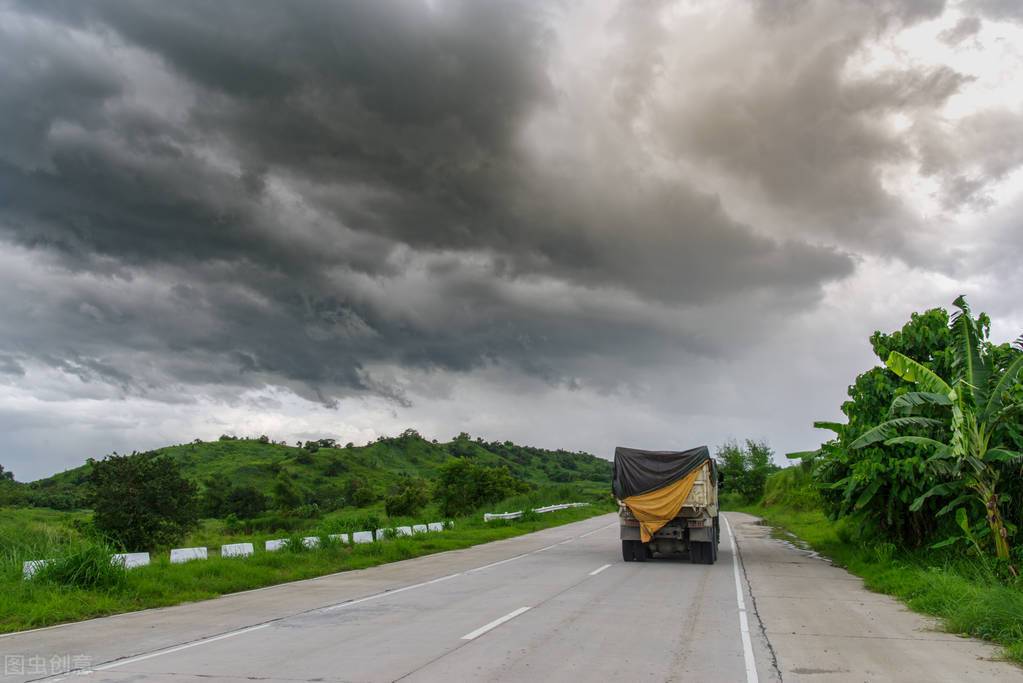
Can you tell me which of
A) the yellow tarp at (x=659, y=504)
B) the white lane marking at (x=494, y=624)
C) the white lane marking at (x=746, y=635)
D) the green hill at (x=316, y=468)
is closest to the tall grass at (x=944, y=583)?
the white lane marking at (x=746, y=635)

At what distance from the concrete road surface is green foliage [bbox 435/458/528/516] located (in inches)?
2145

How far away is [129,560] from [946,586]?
623 inches

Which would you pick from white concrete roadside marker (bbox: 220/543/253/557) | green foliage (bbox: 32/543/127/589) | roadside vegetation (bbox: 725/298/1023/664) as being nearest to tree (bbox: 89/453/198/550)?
white concrete roadside marker (bbox: 220/543/253/557)

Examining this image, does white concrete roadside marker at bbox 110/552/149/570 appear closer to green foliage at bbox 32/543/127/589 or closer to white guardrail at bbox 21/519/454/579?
white guardrail at bbox 21/519/454/579

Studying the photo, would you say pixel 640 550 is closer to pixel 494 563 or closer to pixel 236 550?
pixel 494 563

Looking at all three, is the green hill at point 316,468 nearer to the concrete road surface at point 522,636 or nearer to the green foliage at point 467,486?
the green foliage at point 467,486

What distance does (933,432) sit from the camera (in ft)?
54.4

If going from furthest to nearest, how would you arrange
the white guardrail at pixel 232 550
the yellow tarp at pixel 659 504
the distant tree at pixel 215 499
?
1. the distant tree at pixel 215 499
2. the yellow tarp at pixel 659 504
3. the white guardrail at pixel 232 550

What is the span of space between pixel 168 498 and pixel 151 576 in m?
14.5

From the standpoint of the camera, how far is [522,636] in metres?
9.56

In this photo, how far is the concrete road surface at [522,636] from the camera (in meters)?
7.78

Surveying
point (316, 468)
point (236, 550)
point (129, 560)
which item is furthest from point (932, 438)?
point (316, 468)

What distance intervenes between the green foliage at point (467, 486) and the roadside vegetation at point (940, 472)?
51900 mm

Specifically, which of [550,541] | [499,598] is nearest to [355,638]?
[499,598]
